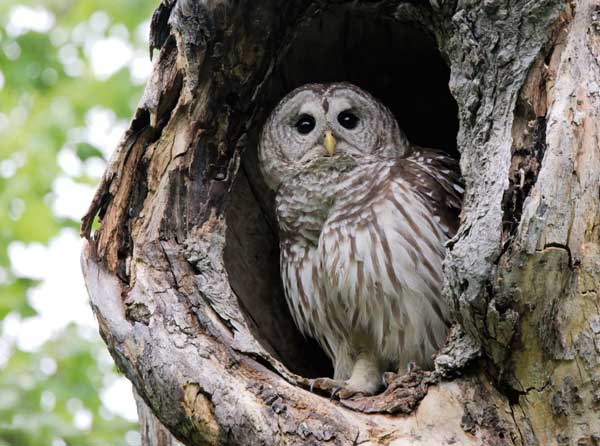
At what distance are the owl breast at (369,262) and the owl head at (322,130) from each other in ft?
0.83

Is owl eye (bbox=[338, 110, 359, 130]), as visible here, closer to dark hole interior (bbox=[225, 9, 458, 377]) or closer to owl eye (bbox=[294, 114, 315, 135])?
owl eye (bbox=[294, 114, 315, 135])

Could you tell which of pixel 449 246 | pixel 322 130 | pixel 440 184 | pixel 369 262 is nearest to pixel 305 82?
pixel 322 130

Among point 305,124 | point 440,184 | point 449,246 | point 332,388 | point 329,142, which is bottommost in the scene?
point 332,388

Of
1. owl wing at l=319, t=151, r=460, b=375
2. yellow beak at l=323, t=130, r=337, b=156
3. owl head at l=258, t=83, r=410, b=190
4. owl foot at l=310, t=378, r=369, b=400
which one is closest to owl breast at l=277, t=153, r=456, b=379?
owl wing at l=319, t=151, r=460, b=375

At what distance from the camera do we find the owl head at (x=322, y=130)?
4703mm

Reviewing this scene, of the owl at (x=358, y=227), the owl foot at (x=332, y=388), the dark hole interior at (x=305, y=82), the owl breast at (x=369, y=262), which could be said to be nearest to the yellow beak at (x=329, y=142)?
the owl at (x=358, y=227)

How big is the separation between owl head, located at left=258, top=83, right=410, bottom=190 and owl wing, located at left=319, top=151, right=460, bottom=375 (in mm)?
529

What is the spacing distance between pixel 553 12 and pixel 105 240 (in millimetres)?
1924

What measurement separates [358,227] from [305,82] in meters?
1.45

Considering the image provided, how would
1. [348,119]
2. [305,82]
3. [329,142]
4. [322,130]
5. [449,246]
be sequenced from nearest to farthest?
[449,246] → [329,142] → [322,130] → [348,119] → [305,82]

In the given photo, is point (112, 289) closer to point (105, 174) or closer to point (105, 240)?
point (105, 240)

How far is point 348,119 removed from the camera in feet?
15.9

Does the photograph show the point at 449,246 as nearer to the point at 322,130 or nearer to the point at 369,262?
the point at 369,262

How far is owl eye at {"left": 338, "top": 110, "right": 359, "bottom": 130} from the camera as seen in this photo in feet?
15.8
